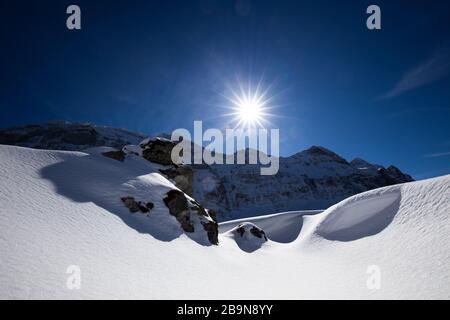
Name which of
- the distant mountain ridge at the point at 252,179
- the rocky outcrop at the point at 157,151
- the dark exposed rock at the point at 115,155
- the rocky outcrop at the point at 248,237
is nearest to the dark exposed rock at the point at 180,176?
the rocky outcrop at the point at 157,151

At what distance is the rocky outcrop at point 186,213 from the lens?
14422mm

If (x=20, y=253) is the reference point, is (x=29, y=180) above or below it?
above

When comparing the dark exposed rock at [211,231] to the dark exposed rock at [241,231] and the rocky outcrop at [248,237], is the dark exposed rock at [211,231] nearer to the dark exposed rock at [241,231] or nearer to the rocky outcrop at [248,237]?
the rocky outcrop at [248,237]

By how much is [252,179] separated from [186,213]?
12814cm

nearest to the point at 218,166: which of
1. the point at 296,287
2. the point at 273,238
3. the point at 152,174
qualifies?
the point at 273,238

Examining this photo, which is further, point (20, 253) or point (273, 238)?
point (273, 238)

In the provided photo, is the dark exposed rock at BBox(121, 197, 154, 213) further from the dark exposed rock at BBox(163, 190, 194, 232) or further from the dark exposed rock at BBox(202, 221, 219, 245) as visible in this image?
the dark exposed rock at BBox(202, 221, 219, 245)

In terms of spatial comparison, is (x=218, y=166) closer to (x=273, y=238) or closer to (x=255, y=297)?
(x=273, y=238)

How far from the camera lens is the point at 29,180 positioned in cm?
1030

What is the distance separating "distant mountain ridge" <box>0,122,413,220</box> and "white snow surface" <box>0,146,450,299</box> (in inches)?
3898

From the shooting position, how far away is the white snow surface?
5.77 meters

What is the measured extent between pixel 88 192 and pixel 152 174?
690cm

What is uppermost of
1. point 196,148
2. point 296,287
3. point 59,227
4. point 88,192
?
point 196,148

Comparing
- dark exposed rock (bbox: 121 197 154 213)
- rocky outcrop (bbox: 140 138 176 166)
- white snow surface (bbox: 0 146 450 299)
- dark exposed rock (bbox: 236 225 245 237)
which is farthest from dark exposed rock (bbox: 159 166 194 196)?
dark exposed rock (bbox: 121 197 154 213)
